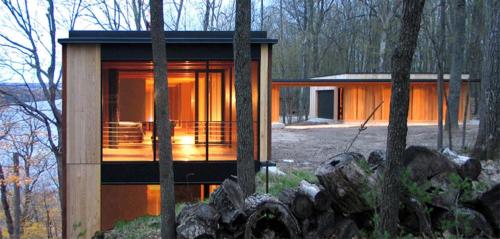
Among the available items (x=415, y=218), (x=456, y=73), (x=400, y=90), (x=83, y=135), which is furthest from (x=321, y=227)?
(x=456, y=73)

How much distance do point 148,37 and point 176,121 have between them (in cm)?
217

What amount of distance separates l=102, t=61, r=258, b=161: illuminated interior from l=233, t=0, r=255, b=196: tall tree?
14.1 feet

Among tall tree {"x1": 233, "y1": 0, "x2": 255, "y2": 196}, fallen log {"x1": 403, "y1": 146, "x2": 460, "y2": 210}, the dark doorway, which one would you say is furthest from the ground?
fallen log {"x1": 403, "y1": 146, "x2": 460, "y2": 210}

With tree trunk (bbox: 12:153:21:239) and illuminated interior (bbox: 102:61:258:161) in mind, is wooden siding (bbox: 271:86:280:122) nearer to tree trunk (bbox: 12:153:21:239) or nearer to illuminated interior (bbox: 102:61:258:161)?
tree trunk (bbox: 12:153:21:239)

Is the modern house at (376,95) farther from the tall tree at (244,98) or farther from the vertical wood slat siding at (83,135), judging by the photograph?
the tall tree at (244,98)

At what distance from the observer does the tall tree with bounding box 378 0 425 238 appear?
158 inches

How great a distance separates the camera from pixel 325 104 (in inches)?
1204

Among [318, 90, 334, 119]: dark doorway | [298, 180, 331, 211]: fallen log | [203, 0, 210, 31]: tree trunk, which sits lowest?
[298, 180, 331, 211]: fallen log

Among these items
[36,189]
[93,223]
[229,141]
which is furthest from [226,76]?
[36,189]

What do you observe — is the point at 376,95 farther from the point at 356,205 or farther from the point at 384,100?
the point at 356,205

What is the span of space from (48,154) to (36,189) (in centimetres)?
376

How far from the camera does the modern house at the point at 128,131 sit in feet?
35.3

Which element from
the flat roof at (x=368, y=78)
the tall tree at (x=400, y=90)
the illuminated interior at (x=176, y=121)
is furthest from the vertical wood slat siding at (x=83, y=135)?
the flat roof at (x=368, y=78)

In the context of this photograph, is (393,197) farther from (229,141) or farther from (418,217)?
(229,141)
